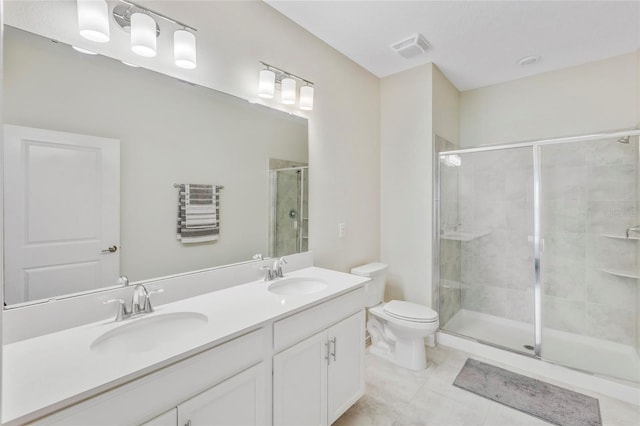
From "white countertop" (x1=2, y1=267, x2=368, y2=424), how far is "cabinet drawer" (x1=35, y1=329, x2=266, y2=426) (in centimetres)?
3

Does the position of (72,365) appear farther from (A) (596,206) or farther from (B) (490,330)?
(A) (596,206)

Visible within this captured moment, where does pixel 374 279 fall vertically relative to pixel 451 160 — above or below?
below

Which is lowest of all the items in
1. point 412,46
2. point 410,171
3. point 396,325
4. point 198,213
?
point 396,325

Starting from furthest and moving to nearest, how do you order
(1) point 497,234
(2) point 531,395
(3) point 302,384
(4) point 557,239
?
(1) point 497,234 → (4) point 557,239 → (2) point 531,395 → (3) point 302,384

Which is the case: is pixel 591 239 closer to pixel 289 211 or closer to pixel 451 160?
pixel 451 160

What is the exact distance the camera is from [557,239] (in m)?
2.79

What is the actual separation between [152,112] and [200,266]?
799 millimetres

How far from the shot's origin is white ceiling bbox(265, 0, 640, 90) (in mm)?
1943

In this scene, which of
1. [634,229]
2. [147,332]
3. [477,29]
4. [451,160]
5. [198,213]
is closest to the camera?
[147,332]

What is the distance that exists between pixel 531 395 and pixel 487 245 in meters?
1.43

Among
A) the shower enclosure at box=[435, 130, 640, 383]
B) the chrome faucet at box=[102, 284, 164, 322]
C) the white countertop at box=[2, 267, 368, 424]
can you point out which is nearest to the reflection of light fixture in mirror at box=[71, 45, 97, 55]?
the chrome faucet at box=[102, 284, 164, 322]

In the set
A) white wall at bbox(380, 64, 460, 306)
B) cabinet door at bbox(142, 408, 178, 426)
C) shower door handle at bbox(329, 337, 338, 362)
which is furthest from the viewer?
white wall at bbox(380, 64, 460, 306)

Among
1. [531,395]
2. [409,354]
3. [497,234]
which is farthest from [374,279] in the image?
[497,234]

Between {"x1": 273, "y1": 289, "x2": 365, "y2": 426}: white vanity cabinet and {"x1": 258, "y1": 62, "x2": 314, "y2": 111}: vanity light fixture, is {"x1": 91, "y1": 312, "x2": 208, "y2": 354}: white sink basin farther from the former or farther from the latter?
{"x1": 258, "y1": 62, "x2": 314, "y2": 111}: vanity light fixture
